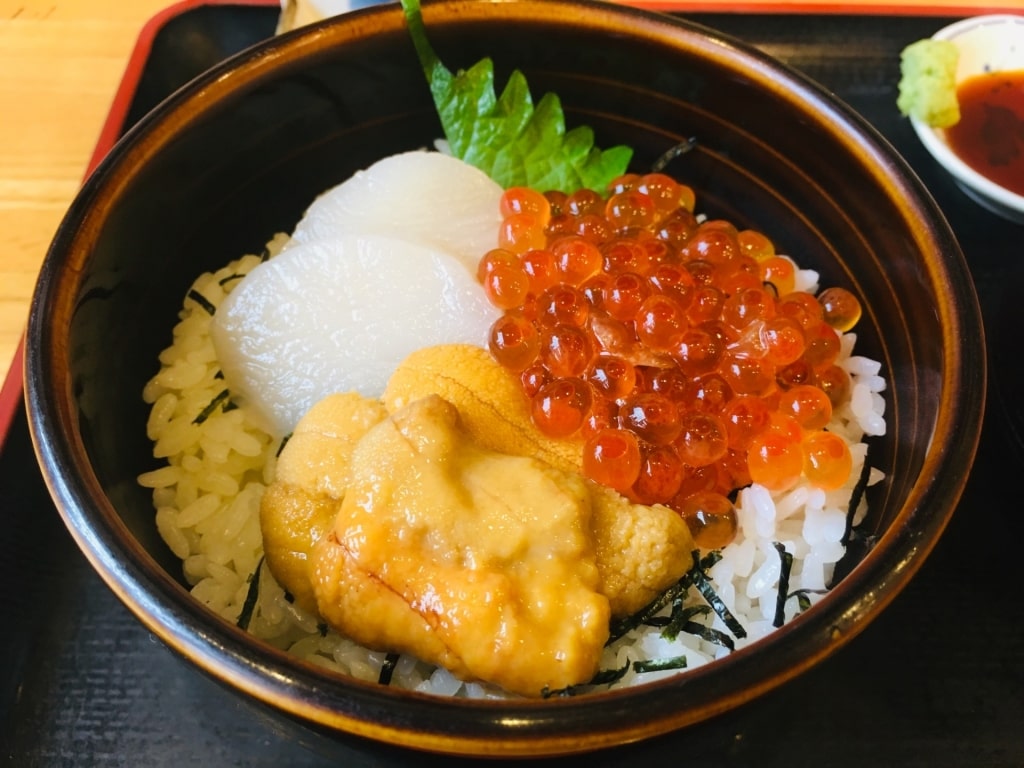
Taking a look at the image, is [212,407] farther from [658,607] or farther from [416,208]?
[658,607]

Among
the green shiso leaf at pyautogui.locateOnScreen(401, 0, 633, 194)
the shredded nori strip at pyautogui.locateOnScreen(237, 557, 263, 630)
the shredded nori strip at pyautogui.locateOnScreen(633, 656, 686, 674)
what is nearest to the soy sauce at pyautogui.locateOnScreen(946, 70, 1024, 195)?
the green shiso leaf at pyautogui.locateOnScreen(401, 0, 633, 194)

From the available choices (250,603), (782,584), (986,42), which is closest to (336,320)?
(250,603)

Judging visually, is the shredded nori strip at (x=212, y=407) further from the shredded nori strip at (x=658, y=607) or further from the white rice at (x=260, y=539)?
the shredded nori strip at (x=658, y=607)

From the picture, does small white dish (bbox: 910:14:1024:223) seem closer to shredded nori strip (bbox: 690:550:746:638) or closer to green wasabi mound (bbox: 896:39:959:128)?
green wasabi mound (bbox: 896:39:959:128)

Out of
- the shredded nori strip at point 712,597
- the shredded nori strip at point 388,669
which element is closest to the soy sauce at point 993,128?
the shredded nori strip at point 712,597

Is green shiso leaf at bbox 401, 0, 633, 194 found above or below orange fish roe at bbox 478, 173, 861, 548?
above
